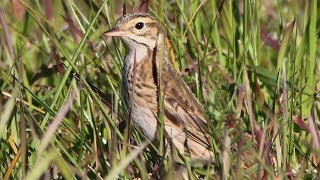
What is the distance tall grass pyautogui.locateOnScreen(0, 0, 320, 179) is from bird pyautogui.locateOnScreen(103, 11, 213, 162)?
94 millimetres

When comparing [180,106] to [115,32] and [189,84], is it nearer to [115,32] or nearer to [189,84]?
[189,84]

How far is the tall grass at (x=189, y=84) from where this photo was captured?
14.9ft

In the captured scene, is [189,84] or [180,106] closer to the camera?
[180,106]

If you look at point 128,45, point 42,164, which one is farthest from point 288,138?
point 42,164

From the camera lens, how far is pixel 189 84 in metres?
6.24

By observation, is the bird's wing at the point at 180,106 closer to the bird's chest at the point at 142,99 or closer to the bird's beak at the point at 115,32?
the bird's chest at the point at 142,99

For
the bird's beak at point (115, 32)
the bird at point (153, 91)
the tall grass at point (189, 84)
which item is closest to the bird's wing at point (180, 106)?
the bird at point (153, 91)

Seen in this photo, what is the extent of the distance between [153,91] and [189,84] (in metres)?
0.39

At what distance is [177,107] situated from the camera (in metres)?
5.93

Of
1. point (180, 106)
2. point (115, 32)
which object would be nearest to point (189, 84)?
point (180, 106)

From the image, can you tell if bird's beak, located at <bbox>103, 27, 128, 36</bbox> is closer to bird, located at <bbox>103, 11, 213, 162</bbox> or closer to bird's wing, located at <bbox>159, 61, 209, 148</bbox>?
bird, located at <bbox>103, 11, 213, 162</bbox>

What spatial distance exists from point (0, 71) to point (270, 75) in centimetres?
167

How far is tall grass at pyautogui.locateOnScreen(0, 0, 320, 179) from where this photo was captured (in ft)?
14.9

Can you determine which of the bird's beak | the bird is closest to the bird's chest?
the bird
